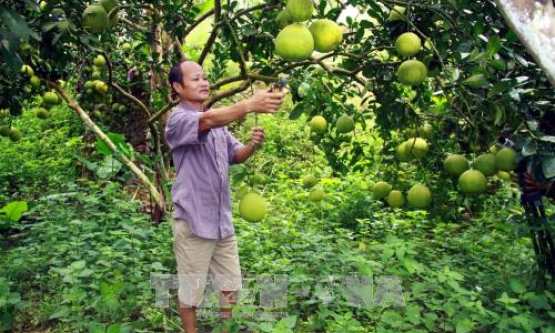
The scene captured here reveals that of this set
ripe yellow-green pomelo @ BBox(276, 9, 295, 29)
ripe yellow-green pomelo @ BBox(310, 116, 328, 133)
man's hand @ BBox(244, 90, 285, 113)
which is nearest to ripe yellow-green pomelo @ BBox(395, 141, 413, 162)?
ripe yellow-green pomelo @ BBox(310, 116, 328, 133)

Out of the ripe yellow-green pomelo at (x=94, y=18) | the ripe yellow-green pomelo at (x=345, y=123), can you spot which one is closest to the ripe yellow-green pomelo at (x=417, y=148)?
the ripe yellow-green pomelo at (x=345, y=123)

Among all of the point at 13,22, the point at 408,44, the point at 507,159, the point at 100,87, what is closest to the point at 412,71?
the point at 408,44

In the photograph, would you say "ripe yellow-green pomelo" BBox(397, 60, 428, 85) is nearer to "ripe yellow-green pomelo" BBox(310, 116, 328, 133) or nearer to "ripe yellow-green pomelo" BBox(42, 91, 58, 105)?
"ripe yellow-green pomelo" BBox(310, 116, 328, 133)

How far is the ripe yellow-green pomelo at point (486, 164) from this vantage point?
2783mm

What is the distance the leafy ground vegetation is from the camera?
2857 millimetres

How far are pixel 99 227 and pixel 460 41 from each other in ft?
8.80

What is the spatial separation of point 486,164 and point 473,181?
0.30 ft

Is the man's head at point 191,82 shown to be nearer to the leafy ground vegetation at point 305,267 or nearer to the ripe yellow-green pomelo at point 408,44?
the leafy ground vegetation at point 305,267

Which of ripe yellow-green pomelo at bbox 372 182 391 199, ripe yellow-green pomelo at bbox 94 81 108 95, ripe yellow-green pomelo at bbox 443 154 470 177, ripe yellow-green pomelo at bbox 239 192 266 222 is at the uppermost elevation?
ripe yellow-green pomelo at bbox 94 81 108 95

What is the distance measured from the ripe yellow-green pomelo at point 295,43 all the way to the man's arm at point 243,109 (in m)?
0.27

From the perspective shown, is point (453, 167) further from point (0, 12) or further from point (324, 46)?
point (0, 12)

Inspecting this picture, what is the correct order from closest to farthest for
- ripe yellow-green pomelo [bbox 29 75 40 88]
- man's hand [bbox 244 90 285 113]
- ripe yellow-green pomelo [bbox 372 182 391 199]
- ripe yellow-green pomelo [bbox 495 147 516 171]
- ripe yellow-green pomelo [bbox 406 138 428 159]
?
man's hand [bbox 244 90 285 113]
ripe yellow-green pomelo [bbox 495 147 516 171]
ripe yellow-green pomelo [bbox 406 138 428 159]
ripe yellow-green pomelo [bbox 372 182 391 199]
ripe yellow-green pomelo [bbox 29 75 40 88]

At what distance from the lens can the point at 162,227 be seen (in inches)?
170

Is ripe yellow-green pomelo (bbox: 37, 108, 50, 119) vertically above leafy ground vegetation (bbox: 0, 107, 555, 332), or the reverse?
ripe yellow-green pomelo (bbox: 37, 108, 50, 119)
